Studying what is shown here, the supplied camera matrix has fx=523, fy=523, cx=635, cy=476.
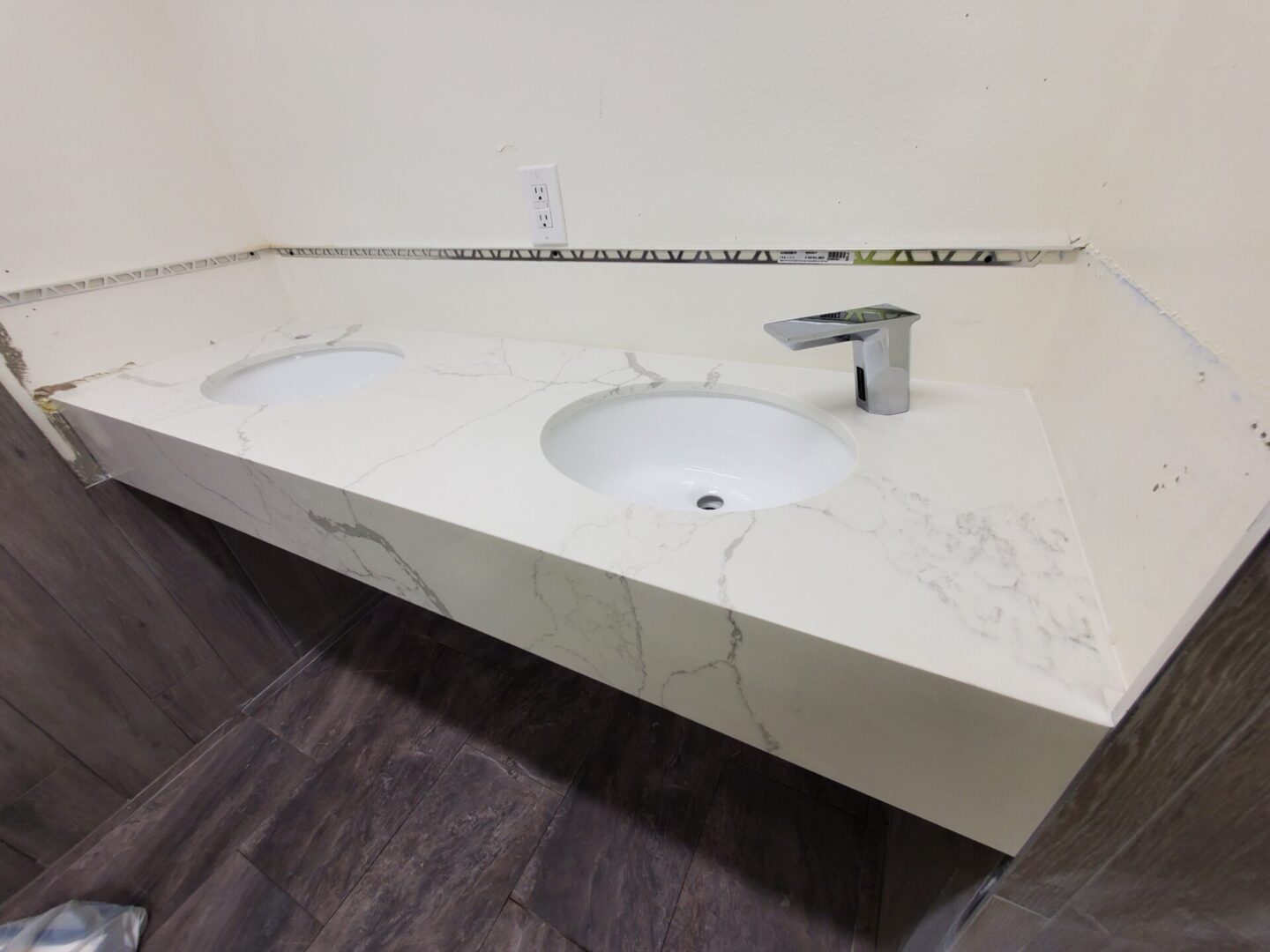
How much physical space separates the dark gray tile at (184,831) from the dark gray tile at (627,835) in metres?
0.63

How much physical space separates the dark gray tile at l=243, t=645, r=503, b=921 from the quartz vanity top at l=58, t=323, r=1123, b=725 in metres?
0.72

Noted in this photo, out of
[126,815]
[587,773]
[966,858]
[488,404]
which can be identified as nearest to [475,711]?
[587,773]

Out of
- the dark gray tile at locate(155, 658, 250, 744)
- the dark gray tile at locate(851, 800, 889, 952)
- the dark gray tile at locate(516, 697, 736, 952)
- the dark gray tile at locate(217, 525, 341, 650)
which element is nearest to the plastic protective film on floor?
the dark gray tile at locate(155, 658, 250, 744)

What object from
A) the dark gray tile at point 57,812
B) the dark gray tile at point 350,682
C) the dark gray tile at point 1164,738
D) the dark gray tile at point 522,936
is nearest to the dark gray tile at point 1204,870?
the dark gray tile at point 1164,738

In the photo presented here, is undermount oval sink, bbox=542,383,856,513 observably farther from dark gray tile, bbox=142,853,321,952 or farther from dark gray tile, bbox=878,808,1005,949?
dark gray tile, bbox=142,853,321,952

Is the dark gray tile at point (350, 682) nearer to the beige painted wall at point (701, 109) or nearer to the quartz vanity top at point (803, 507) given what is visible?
the quartz vanity top at point (803, 507)

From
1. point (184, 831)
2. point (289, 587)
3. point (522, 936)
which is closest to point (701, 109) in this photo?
point (522, 936)

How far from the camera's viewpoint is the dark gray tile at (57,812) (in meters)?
0.98

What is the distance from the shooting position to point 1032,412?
26.8 inches

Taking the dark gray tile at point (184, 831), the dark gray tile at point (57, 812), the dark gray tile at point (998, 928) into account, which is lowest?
the dark gray tile at point (184, 831)

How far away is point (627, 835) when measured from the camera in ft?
3.33

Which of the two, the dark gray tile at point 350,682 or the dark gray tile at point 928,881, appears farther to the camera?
the dark gray tile at point 350,682

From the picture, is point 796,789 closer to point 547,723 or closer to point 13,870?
point 547,723

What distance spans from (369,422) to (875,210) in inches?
30.6
